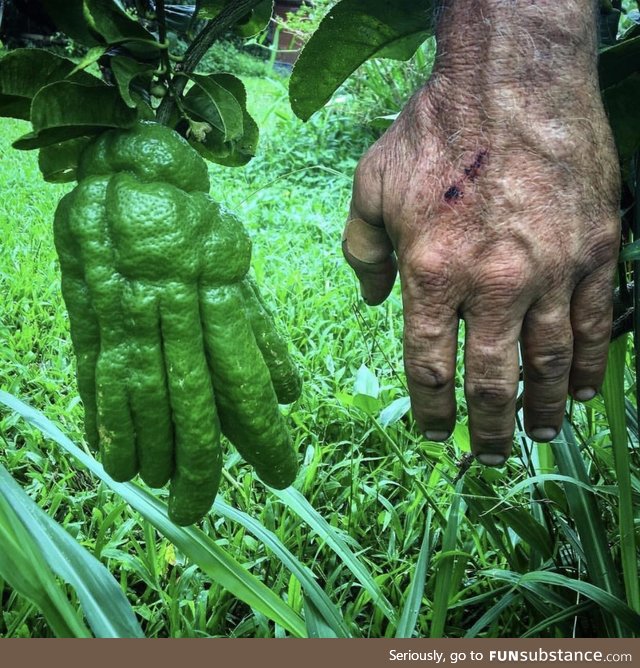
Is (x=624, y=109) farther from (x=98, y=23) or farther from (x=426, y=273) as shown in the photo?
(x=98, y=23)

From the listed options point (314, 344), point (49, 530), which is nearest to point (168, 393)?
point (49, 530)

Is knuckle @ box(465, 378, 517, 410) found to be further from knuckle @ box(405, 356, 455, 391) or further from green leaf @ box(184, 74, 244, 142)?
green leaf @ box(184, 74, 244, 142)

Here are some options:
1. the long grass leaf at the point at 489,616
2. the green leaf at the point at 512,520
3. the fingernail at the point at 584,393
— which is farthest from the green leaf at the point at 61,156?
the long grass leaf at the point at 489,616

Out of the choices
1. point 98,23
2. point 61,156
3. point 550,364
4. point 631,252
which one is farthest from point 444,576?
point 98,23

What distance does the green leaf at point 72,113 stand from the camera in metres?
0.80

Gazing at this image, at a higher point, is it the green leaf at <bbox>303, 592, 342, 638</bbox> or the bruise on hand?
the bruise on hand

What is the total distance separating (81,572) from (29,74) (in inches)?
31.8

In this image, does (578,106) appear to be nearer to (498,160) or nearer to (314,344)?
(498,160)

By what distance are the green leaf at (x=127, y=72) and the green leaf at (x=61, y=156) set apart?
13 cm

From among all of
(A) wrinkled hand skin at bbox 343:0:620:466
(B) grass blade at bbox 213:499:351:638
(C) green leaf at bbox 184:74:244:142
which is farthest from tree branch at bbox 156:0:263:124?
(B) grass blade at bbox 213:499:351:638

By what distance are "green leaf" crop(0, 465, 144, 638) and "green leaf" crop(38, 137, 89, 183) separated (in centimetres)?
51

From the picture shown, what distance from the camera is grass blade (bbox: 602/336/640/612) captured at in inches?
49.8

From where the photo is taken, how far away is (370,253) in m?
1.06

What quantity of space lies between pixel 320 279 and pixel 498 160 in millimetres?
2355
